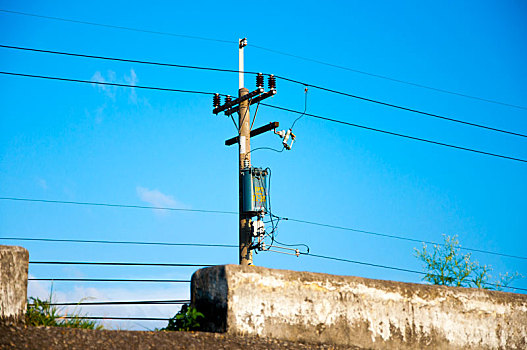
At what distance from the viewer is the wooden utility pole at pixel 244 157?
15.3 m

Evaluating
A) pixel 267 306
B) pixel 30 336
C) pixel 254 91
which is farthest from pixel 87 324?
pixel 254 91

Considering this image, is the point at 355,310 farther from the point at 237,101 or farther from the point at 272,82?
the point at 237,101

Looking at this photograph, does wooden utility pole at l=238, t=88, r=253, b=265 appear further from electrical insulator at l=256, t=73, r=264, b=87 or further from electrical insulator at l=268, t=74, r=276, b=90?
electrical insulator at l=268, t=74, r=276, b=90

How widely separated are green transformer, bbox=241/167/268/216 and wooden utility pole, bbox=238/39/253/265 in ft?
0.58

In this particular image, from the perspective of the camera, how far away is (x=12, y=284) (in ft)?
21.0

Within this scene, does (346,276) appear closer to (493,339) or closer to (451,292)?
(451,292)

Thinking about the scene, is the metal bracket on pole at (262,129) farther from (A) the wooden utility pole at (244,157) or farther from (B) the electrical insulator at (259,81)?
(B) the electrical insulator at (259,81)

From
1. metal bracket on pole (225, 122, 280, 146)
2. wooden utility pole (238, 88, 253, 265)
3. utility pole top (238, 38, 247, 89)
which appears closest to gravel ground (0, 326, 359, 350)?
wooden utility pole (238, 88, 253, 265)

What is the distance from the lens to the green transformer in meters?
15.3

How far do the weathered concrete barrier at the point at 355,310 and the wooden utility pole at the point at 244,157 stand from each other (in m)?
7.21

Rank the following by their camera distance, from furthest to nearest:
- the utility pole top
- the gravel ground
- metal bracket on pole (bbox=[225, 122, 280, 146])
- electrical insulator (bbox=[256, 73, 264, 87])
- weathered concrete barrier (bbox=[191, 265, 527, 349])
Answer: the utility pole top → metal bracket on pole (bbox=[225, 122, 280, 146]) → electrical insulator (bbox=[256, 73, 264, 87]) → weathered concrete barrier (bbox=[191, 265, 527, 349]) → the gravel ground

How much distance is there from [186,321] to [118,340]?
116cm

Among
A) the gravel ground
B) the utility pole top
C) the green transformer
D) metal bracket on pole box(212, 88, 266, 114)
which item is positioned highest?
the utility pole top

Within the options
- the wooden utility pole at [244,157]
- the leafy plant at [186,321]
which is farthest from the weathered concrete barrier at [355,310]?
the wooden utility pole at [244,157]
